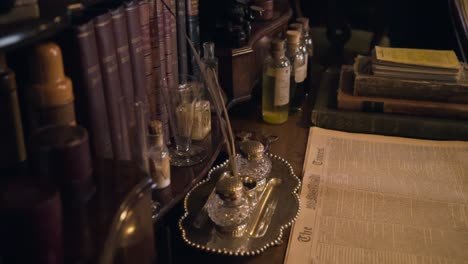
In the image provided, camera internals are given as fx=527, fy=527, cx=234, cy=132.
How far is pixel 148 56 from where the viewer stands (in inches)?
35.9

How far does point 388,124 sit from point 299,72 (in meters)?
0.26

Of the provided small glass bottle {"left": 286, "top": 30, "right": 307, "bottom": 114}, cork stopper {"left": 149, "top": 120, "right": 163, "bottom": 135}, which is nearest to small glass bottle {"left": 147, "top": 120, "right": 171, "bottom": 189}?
cork stopper {"left": 149, "top": 120, "right": 163, "bottom": 135}

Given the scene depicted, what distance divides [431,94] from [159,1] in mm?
645

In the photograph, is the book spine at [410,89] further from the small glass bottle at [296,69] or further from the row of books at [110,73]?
the row of books at [110,73]

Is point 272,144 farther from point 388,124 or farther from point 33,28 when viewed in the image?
point 33,28

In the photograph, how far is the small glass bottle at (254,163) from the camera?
93 cm

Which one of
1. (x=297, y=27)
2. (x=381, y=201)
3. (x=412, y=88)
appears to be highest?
(x=297, y=27)

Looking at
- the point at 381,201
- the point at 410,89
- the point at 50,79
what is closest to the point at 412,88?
the point at 410,89

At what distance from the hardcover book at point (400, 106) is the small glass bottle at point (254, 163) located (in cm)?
33

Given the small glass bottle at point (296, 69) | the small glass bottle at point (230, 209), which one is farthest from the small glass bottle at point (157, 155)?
the small glass bottle at point (296, 69)

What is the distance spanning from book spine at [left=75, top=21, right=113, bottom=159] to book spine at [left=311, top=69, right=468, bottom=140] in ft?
1.83

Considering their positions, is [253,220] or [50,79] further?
[253,220]

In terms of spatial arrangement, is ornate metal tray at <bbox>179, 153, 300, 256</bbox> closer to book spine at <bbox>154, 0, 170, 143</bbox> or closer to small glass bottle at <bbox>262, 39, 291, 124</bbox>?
book spine at <bbox>154, 0, 170, 143</bbox>

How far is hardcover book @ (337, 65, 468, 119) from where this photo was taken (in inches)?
45.4
